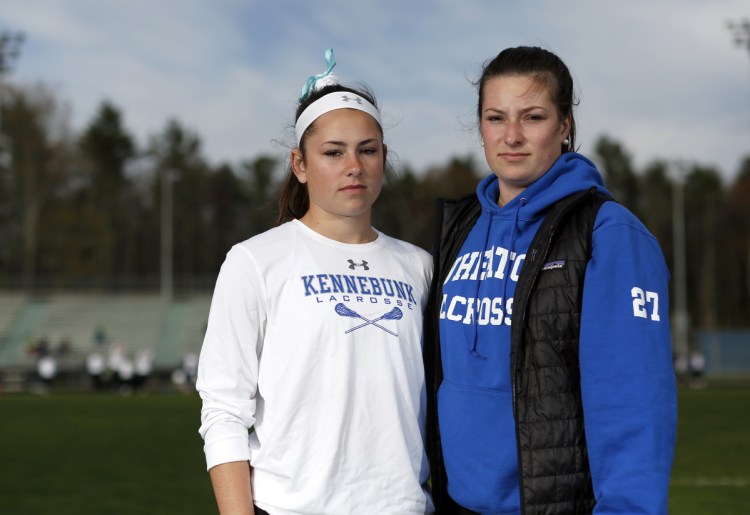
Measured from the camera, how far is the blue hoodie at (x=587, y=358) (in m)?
2.70

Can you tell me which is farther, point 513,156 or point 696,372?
point 696,372

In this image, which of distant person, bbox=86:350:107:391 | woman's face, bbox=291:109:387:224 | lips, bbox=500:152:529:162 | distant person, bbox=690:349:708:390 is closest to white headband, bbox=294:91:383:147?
woman's face, bbox=291:109:387:224

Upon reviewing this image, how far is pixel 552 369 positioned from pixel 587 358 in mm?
119

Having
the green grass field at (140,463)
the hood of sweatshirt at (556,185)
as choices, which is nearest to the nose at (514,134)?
the hood of sweatshirt at (556,185)

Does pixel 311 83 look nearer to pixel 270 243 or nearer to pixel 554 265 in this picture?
pixel 270 243

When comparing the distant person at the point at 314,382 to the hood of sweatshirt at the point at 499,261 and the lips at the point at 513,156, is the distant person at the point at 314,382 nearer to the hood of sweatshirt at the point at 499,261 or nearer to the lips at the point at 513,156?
the hood of sweatshirt at the point at 499,261

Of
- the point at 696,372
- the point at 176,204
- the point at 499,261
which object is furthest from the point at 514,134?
the point at 176,204

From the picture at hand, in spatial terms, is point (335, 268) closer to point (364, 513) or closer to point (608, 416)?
point (364, 513)

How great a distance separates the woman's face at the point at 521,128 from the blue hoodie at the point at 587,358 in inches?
2.5

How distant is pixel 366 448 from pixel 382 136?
1.09 meters

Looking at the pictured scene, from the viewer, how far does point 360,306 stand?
10.5 ft

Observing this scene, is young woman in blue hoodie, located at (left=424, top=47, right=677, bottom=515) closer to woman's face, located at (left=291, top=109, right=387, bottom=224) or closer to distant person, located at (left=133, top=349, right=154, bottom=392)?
woman's face, located at (left=291, top=109, right=387, bottom=224)

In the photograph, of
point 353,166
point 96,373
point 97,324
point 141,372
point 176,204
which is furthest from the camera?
point 176,204

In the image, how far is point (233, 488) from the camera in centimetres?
306
